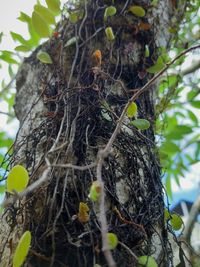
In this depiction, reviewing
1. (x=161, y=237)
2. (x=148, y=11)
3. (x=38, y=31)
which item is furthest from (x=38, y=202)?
(x=148, y=11)

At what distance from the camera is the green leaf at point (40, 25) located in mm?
903

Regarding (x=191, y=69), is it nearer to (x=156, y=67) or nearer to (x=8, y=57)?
(x=156, y=67)

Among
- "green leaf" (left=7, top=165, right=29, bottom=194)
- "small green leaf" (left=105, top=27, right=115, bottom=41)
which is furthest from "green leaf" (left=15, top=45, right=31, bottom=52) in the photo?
"green leaf" (left=7, top=165, right=29, bottom=194)

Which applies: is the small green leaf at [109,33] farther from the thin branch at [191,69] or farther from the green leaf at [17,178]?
the thin branch at [191,69]

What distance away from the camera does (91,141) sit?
0.75 meters

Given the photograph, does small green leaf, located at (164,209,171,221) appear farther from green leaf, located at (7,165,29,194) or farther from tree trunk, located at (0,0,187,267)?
green leaf, located at (7,165,29,194)

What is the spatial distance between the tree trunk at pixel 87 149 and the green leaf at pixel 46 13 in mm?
52

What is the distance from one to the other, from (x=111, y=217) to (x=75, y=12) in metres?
0.65

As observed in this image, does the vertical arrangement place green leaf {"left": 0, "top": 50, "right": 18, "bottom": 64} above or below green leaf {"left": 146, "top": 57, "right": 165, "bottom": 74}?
above

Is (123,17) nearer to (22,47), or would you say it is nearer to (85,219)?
(22,47)

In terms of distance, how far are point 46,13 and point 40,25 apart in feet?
0.22

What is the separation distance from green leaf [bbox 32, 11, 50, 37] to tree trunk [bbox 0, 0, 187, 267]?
0.06m

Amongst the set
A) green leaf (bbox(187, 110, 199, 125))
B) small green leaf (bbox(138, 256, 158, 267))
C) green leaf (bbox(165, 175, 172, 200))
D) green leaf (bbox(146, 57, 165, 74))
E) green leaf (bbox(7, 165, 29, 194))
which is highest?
green leaf (bbox(187, 110, 199, 125))

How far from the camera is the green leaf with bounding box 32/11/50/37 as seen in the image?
2.96 ft
